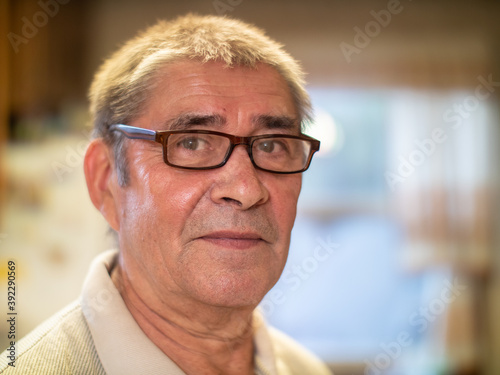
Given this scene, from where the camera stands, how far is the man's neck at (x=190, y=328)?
3.03 feet

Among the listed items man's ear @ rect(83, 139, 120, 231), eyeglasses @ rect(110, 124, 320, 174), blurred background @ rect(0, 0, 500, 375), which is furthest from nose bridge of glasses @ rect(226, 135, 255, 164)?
blurred background @ rect(0, 0, 500, 375)

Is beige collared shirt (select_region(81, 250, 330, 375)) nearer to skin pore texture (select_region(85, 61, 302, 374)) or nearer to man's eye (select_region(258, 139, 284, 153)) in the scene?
skin pore texture (select_region(85, 61, 302, 374))

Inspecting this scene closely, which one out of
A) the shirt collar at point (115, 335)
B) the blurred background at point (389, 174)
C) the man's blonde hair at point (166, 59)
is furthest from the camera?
the blurred background at point (389, 174)

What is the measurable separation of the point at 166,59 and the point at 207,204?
334 mm

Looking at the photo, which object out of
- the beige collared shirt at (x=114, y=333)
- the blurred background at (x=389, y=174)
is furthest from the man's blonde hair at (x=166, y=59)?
the blurred background at (x=389, y=174)

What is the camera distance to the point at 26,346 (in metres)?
0.85

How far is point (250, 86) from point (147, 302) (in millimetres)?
514

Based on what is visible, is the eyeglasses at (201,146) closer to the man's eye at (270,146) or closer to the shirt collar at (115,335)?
→ the man's eye at (270,146)

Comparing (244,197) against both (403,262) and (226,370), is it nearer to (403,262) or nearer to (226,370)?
(226,370)

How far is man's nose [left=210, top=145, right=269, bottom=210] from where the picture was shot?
0.87 m

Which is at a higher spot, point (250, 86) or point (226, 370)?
point (250, 86)

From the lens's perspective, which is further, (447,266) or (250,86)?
(447,266)

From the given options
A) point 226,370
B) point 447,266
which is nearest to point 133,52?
point 226,370

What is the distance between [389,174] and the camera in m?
3.64
